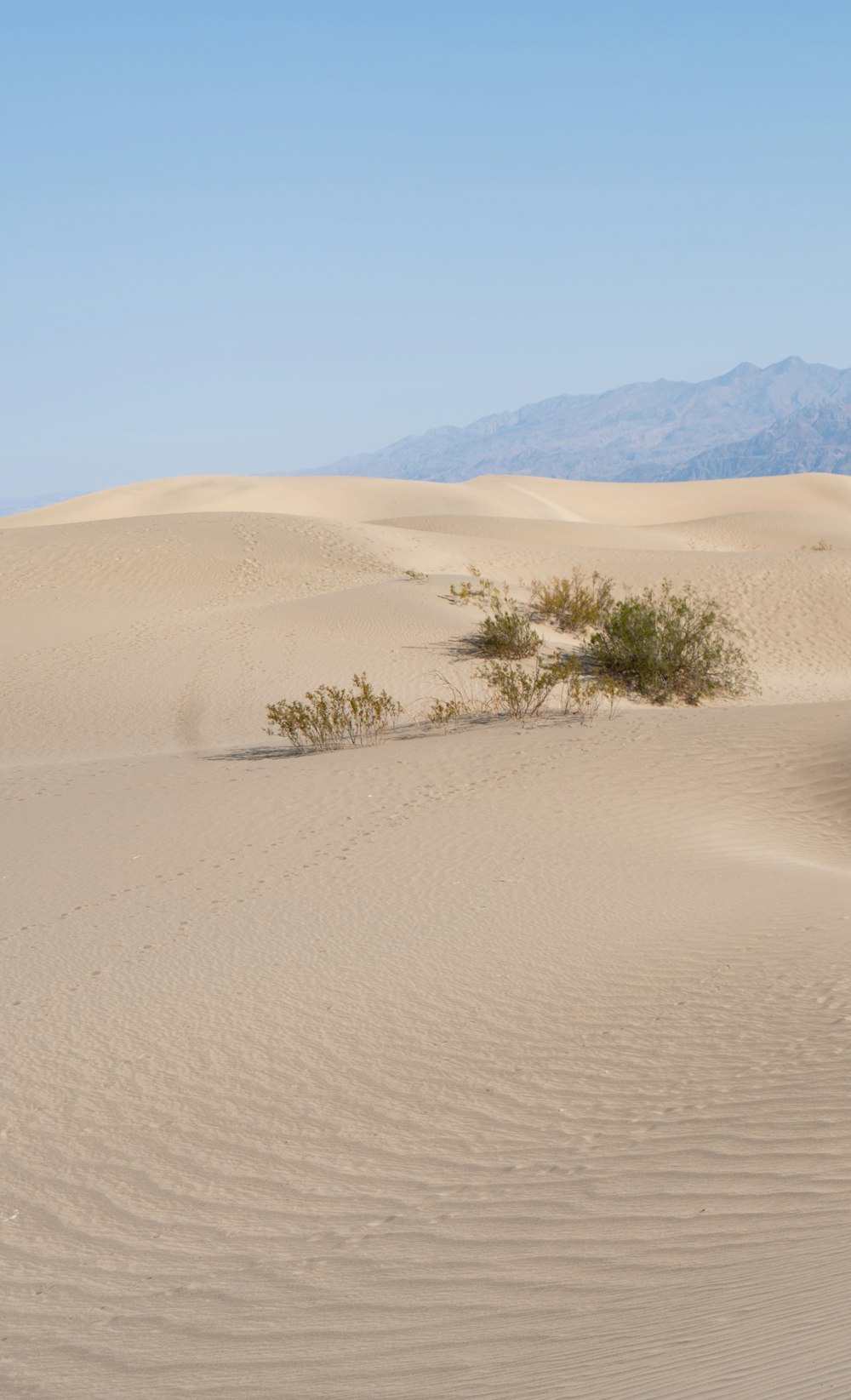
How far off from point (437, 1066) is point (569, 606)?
1632 centimetres

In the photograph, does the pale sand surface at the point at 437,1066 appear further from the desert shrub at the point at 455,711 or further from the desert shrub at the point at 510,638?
the desert shrub at the point at 510,638

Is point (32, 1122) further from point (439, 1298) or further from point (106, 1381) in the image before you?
point (439, 1298)

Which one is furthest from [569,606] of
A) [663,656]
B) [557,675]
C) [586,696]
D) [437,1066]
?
[437,1066]

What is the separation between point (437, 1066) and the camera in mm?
5051

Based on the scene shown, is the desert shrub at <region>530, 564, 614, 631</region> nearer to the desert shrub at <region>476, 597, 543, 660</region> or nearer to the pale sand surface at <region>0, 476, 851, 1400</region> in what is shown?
the desert shrub at <region>476, 597, 543, 660</region>

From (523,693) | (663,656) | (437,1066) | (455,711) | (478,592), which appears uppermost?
(478,592)

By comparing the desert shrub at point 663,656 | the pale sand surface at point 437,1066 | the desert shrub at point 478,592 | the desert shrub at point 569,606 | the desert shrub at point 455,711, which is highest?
the desert shrub at point 478,592

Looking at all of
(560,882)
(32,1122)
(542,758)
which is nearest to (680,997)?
(560,882)

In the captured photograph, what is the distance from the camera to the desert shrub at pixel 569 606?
20594 mm

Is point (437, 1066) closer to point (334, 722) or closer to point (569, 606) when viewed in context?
point (334, 722)

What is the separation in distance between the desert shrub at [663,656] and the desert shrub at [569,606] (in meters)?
2.96


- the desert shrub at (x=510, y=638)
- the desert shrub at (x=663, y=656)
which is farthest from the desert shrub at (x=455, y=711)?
the desert shrub at (x=663, y=656)

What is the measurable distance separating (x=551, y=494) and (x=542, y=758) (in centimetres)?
6588

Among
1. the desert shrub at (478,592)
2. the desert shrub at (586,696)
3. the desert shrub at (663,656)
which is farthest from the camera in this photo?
the desert shrub at (478,592)
